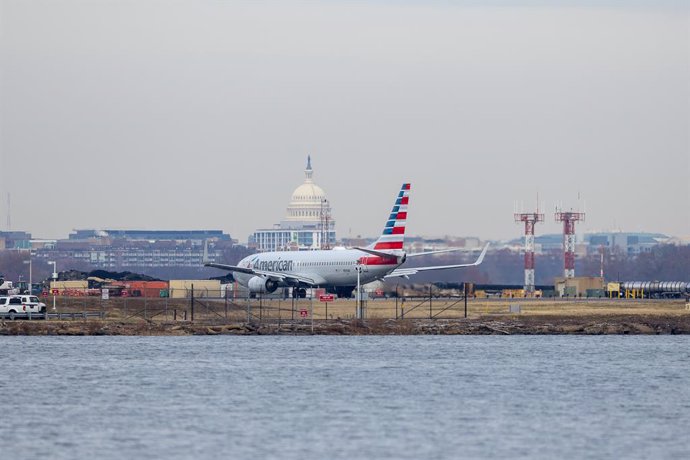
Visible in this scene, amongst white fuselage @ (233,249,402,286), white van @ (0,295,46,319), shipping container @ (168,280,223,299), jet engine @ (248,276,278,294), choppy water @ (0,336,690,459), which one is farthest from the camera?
shipping container @ (168,280,223,299)

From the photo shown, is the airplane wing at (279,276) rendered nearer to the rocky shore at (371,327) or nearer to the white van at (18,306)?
the white van at (18,306)

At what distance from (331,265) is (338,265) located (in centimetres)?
90

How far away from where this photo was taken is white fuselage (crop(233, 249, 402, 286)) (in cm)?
13650

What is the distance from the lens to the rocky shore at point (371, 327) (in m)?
99.0

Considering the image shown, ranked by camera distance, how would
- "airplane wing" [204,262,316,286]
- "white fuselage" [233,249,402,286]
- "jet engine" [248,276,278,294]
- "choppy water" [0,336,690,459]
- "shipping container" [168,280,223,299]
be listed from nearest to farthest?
"choppy water" [0,336,690,459]
"white fuselage" [233,249,402,286]
"airplane wing" [204,262,316,286]
"jet engine" [248,276,278,294]
"shipping container" [168,280,223,299]

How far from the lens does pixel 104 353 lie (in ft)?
276

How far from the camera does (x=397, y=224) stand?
138 m

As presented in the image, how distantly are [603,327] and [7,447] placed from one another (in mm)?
62137

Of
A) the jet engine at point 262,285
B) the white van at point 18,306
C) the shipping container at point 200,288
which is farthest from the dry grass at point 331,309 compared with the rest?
the shipping container at point 200,288

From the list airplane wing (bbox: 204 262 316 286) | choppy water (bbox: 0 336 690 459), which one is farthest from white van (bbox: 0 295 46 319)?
airplane wing (bbox: 204 262 316 286)

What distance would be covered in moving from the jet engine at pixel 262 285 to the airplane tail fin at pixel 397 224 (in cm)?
1254

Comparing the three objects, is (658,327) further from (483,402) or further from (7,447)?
(7,447)

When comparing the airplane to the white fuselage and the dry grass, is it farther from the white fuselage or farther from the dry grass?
the dry grass

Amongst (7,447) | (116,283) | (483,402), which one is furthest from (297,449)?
(116,283)
